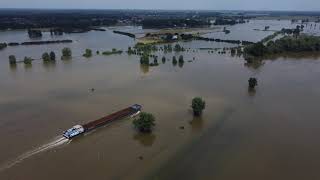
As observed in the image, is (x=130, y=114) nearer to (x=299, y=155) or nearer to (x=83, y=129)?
(x=83, y=129)

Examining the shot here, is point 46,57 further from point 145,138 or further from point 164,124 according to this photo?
point 145,138

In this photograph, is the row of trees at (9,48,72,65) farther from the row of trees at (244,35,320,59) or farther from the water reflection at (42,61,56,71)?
the row of trees at (244,35,320,59)

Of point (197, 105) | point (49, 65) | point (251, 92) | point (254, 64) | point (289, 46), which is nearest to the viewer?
point (197, 105)

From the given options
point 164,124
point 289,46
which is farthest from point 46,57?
point 289,46

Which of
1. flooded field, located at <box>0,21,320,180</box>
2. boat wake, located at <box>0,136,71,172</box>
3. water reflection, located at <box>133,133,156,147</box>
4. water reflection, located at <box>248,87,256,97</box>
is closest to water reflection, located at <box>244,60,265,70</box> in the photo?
flooded field, located at <box>0,21,320,180</box>

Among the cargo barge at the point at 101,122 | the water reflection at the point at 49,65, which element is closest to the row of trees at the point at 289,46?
the water reflection at the point at 49,65

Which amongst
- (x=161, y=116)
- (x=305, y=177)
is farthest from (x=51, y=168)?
(x=305, y=177)
